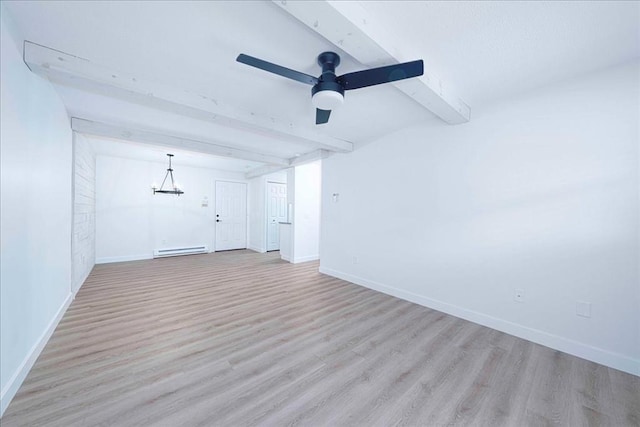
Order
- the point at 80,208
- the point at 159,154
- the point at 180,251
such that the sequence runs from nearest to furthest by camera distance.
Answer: the point at 80,208 < the point at 159,154 < the point at 180,251

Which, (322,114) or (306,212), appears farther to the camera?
(306,212)

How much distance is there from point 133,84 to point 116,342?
7.80 ft

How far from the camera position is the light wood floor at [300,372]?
1.49m

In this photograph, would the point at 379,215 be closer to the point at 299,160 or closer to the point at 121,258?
the point at 299,160

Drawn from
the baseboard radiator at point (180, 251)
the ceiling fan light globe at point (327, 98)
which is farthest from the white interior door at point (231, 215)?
the ceiling fan light globe at point (327, 98)

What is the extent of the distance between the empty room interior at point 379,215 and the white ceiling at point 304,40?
0.02m

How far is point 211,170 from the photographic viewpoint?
7098mm

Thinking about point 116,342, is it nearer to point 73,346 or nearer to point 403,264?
point 73,346

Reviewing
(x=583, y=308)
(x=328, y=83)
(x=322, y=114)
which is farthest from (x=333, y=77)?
(x=583, y=308)

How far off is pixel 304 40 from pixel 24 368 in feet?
10.2

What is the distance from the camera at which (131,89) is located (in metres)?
2.19

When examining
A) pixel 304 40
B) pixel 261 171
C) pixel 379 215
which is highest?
pixel 304 40

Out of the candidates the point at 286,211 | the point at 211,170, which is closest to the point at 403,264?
the point at 286,211

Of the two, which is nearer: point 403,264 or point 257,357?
point 257,357
